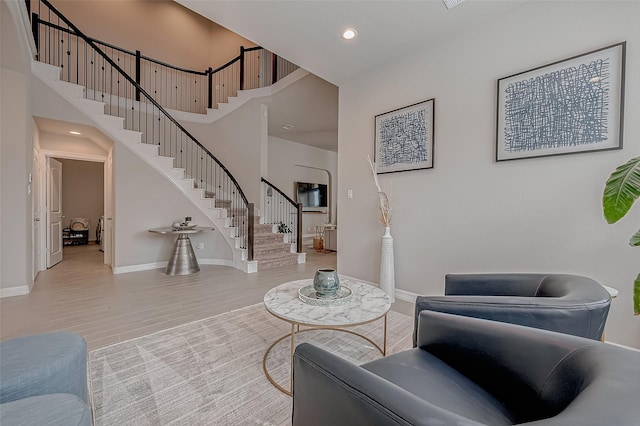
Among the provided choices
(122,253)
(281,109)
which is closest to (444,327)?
(122,253)

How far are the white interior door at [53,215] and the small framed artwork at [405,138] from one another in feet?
18.8

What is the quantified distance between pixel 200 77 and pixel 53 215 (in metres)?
4.54

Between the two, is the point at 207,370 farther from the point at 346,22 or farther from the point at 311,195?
the point at 311,195

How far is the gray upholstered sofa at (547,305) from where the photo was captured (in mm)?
1058

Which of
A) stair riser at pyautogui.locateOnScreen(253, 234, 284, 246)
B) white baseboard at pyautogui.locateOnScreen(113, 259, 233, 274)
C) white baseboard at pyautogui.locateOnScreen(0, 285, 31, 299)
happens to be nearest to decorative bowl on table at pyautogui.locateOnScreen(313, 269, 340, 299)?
stair riser at pyautogui.locateOnScreen(253, 234, 284, 246)

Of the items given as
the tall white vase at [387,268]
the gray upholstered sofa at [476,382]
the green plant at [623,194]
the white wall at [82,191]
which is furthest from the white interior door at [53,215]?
the green plant at [623,194]

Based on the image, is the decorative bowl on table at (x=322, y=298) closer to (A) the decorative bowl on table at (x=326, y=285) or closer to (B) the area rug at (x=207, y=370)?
(A) the decorative bowl on table at (x=326, y=285)

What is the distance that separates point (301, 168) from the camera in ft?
26.9

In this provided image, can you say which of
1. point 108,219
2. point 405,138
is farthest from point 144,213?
point 405,138

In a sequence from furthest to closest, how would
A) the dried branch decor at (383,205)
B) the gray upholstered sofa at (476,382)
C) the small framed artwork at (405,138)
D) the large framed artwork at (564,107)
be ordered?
the dried branch decor at (383,205) → the small framed artwork at (405,138) → the large framed artwork at (564,107) → the gray upholstered sofa at (476,382)

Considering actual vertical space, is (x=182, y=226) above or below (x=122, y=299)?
above

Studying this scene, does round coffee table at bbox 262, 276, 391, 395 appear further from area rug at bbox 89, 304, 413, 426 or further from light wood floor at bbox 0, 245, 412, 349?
light wood floor at bbox 0, 245, 412, 349

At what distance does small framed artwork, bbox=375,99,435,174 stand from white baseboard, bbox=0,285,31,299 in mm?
4551

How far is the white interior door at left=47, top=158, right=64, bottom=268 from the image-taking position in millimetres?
4656
